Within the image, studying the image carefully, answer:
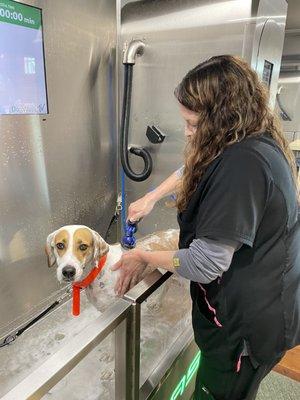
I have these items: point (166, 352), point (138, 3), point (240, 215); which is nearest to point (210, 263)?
point (240, 215)

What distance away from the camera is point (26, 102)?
1.57m

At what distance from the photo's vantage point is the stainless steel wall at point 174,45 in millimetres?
1708

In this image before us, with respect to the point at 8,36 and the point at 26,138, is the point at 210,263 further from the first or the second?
the point at 8,36

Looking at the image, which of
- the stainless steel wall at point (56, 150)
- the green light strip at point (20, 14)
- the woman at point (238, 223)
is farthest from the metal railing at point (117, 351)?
the green light strip at point (20, 14)

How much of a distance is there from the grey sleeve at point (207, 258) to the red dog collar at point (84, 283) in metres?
0.69

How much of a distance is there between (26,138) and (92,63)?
0.61m

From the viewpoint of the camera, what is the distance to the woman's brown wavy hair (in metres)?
0.81

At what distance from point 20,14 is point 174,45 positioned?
2.66ft

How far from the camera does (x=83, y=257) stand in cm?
143

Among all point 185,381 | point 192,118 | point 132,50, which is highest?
point 132,50

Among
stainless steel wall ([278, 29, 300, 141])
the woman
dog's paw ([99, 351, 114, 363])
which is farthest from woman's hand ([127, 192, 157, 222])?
stainless steel wall ([278, 29, 300, 141])

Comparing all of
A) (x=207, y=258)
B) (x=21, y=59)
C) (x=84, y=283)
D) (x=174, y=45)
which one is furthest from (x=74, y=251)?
(x=174, y=45)

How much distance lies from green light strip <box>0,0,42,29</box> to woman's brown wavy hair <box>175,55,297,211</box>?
1002 millimetres

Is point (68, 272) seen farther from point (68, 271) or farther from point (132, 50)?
point (132, 50)
